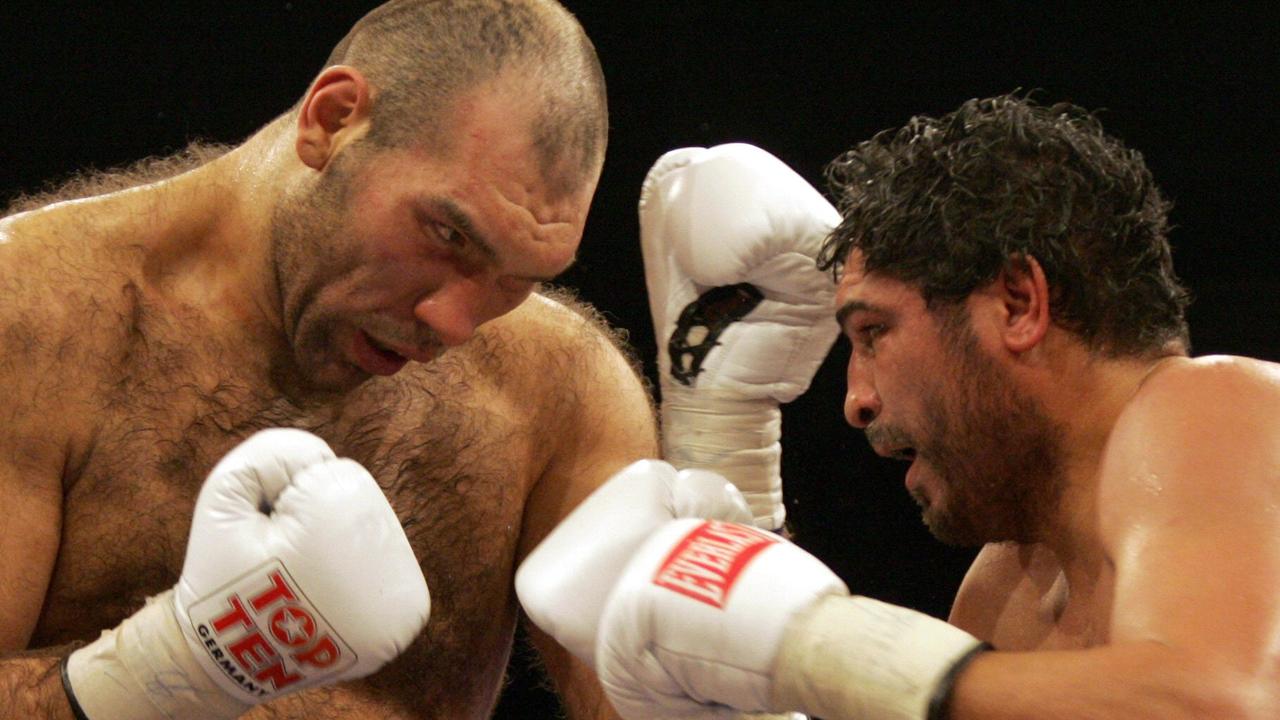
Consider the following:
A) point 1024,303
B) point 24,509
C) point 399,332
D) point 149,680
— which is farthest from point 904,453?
point 24,509

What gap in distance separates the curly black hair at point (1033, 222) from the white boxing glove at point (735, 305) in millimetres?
151

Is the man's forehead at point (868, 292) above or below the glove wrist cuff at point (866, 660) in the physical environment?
above

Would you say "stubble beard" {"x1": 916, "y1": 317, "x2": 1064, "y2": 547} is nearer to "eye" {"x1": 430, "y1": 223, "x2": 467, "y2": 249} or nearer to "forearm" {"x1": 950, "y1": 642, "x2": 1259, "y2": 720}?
"forearm" {"x1": 950, "y1": 642, "x2": 1259, "y2": 720}

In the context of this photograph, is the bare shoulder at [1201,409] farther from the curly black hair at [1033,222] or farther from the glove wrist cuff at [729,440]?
the glove wrist cuff at [729,440]

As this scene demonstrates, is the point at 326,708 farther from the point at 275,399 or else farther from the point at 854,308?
the point at 854,308

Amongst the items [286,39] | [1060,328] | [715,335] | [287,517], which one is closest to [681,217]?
[715,335]

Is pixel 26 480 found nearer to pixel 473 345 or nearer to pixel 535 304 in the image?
pixel 473 345

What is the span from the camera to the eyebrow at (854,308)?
6.38ft

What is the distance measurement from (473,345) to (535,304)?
16cm

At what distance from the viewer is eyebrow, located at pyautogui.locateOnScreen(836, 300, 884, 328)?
6.38 ft

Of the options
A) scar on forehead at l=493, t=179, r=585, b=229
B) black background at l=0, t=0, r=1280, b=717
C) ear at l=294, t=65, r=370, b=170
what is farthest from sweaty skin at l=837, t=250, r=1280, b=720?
black background at l=0, t=0, r=1280, b=717

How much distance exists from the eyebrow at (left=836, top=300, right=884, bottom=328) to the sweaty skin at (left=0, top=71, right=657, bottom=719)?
1.32 feet

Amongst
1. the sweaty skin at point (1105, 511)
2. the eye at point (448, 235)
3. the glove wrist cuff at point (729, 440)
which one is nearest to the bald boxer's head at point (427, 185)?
the eye at point (448, 235)

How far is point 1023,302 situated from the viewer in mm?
A: 1873
